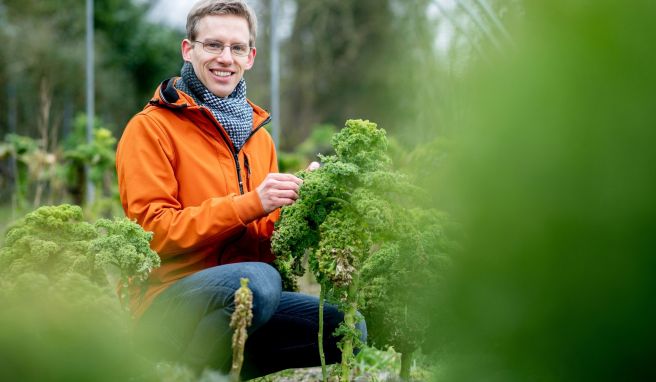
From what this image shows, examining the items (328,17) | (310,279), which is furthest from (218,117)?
(328,17)

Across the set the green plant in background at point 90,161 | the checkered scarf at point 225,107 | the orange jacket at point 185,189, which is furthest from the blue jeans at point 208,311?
the green plant in background at point 90,161

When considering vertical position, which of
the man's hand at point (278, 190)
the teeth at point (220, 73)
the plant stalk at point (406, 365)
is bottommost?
the plant stalk at point (406, 365)

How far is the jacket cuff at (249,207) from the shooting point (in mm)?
2758

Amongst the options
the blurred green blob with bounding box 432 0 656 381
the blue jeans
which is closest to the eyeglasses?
the blue jeans

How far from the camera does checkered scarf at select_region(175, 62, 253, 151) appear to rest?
3209 mm

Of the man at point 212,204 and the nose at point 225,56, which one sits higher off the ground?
the nose at point 225,56

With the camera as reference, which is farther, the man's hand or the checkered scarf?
the checkered scarf

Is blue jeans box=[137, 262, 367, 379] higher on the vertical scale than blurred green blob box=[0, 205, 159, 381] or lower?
lower

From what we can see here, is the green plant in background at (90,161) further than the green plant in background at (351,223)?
Yes

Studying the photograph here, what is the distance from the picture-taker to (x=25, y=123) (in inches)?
786

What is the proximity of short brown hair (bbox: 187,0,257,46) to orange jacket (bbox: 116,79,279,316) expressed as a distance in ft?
0.87

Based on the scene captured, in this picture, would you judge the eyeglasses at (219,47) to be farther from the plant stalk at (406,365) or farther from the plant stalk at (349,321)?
the plant stalk at (406,365)

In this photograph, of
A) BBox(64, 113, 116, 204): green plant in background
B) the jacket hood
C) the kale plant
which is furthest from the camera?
BBox(64, 113, 116, 204): green plant in background

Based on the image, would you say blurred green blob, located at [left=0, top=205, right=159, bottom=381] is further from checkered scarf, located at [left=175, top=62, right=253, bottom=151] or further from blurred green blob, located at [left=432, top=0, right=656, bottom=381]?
checkered scarf, located at [left=175, top=62, right=253, bottom=151]
